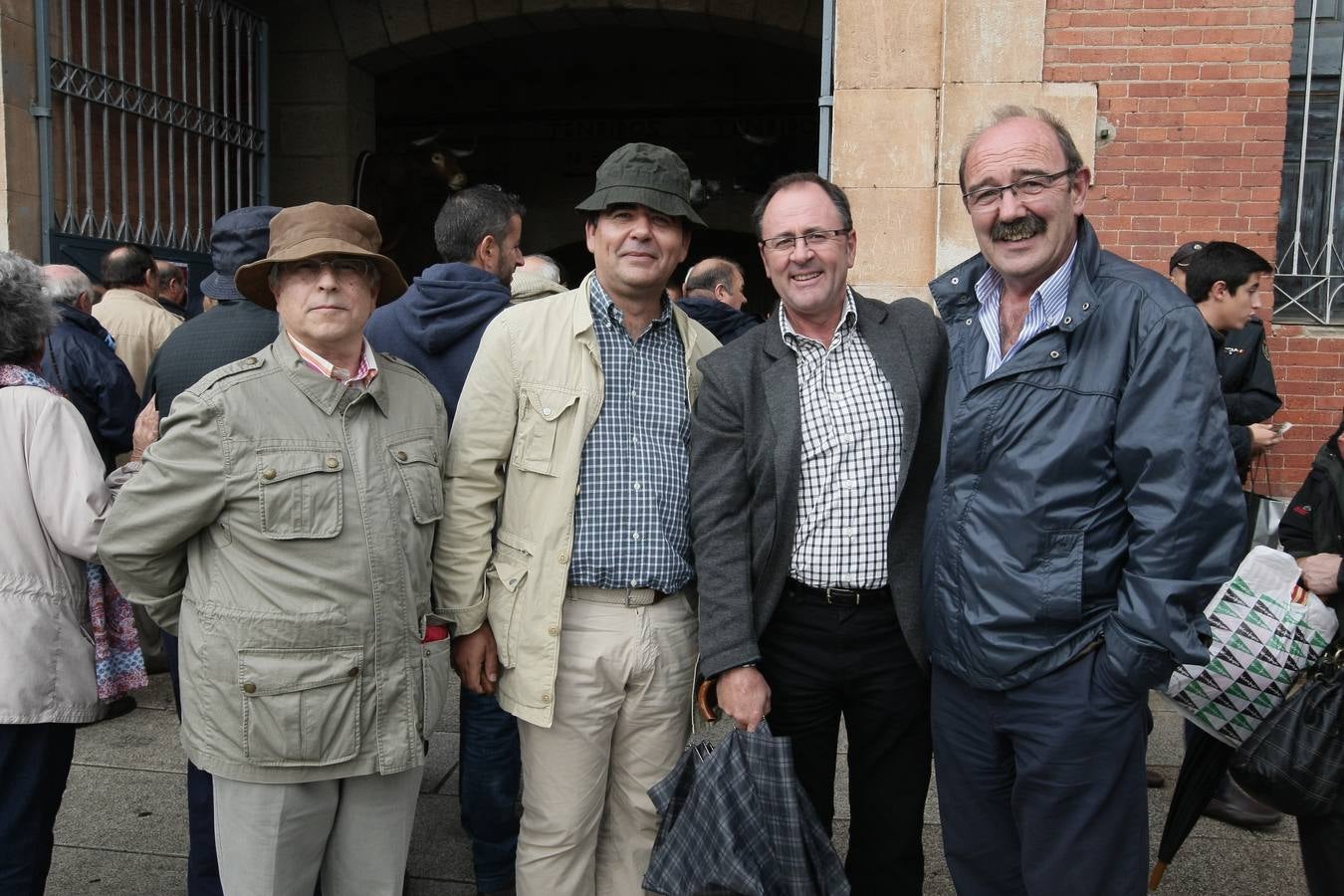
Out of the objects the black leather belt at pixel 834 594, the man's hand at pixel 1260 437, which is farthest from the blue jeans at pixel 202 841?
the man's hand at pixel 1260 437

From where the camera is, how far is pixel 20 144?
19.9ft

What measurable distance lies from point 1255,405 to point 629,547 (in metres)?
3.50

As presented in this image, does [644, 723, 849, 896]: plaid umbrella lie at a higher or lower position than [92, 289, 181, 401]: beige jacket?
lower

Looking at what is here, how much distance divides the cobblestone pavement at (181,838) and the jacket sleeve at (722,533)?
4.83 ft

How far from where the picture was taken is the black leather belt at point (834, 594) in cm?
266

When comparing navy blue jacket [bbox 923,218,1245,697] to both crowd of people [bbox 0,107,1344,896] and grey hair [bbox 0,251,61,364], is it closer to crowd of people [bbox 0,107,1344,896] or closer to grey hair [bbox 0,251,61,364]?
crowd of people [bbox 0,107,1344,896]

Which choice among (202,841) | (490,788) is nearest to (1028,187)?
(490,788)

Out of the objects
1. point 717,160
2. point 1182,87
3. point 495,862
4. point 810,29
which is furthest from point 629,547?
point 717,160

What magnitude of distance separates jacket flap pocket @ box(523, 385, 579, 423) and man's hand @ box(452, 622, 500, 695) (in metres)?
0.56

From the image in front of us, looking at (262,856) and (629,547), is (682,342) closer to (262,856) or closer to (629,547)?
(629,547)

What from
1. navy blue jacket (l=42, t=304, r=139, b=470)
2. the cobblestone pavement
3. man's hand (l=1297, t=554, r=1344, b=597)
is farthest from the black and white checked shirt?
navy blue jacket (l=42, t=304, r=139, b=470)

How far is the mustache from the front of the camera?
237cm

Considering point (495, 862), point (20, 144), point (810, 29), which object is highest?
point (810, 29)

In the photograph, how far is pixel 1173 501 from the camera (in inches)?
84.4
